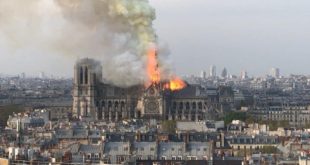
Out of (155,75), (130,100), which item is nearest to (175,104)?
(155,75)

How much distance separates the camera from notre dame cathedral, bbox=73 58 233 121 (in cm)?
12206

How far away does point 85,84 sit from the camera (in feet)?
420

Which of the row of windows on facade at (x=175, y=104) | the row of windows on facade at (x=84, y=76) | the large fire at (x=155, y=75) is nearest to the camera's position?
the large fire at (x=155, y=75)

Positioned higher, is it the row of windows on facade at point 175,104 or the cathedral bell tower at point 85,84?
the cathedral bell tower at point 85,84

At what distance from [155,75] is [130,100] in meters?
3.38

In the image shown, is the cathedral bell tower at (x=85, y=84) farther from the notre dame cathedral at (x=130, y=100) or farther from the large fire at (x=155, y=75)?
the large fire at (x=155, y=75)

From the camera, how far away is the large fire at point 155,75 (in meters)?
115

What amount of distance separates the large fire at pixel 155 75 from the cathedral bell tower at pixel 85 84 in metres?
5.82

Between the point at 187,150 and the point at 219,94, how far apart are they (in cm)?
7747

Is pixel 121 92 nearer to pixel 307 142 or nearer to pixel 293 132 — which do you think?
pixel 293 132

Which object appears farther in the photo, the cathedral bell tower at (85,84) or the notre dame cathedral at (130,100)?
the cathedral bell tower at (85,84)

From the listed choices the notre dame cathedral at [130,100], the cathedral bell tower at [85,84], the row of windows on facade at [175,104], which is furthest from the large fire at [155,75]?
the cathedral bell tower at [85,84]

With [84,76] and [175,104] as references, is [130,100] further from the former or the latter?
[84,76]

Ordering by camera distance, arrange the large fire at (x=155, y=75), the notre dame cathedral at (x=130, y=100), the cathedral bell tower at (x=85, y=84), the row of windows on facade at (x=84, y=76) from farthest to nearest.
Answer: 1. the row of windows on facade at (x=84, y=76)
2. the cathedral bell tower at (x=85, y=84)
3. the notre dame cathedral at (x=130, y=100)
4. the large fire at (x=155, y=75)
